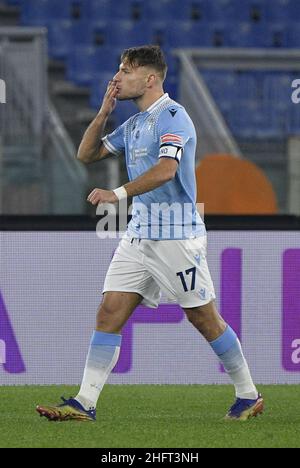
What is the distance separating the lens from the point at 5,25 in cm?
1472

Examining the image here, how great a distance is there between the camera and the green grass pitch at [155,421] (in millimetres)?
5469

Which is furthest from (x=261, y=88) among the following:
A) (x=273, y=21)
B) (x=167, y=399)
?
(x=167, y=399)

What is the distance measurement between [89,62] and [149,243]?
29.1 ft

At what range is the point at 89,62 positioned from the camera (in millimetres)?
14820

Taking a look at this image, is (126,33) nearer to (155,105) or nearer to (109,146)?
(109,146)

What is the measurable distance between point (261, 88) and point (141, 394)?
4.80 meters

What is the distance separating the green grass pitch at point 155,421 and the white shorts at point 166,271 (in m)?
0.64

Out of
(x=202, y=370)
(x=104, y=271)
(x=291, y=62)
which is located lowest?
(x=202, y=370)

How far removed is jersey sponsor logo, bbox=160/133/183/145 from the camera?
5957mm

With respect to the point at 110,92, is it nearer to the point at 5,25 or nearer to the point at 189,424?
the point at 189,424

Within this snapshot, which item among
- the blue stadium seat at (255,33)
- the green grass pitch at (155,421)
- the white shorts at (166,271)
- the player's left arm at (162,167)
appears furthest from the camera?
the blue stadium seat at (255,33)

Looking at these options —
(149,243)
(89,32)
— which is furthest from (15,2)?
(149,243)

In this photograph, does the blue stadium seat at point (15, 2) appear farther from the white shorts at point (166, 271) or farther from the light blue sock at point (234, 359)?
the light blue sock at point (234, 359)

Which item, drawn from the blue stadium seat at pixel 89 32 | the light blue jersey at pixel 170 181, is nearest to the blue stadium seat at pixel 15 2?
the blue stadium seat at pixel 89 32
